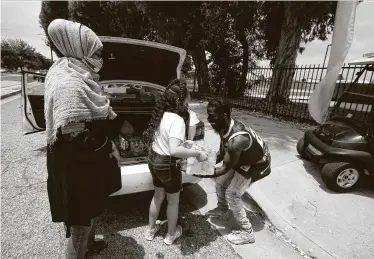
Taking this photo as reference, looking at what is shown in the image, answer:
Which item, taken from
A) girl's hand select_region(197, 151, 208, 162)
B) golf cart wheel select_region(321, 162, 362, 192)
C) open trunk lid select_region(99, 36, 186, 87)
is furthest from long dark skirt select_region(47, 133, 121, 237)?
golf cart wheel select_region(321, 162, 362, 192)

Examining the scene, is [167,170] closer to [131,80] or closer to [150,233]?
[150,233]

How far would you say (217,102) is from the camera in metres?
2.22

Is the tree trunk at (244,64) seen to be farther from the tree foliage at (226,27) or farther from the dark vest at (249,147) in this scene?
the dark vest at (249,147)

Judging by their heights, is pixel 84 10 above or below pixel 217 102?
above

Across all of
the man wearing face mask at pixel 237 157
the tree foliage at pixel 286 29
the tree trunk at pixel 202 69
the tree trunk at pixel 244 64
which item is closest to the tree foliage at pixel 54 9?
the tree trunk at pixel 202 69

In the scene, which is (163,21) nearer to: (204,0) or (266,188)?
(204,0)

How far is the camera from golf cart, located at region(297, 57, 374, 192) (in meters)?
3.30

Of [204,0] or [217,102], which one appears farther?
[204,0]

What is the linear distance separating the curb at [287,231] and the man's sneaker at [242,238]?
1.50 ft

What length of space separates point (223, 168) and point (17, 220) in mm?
2563

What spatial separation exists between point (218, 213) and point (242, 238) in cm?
52

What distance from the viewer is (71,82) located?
60.7 inches

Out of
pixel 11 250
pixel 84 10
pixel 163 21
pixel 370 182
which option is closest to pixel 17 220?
pixel 11 250

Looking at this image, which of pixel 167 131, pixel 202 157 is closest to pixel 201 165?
pixel 202 157
